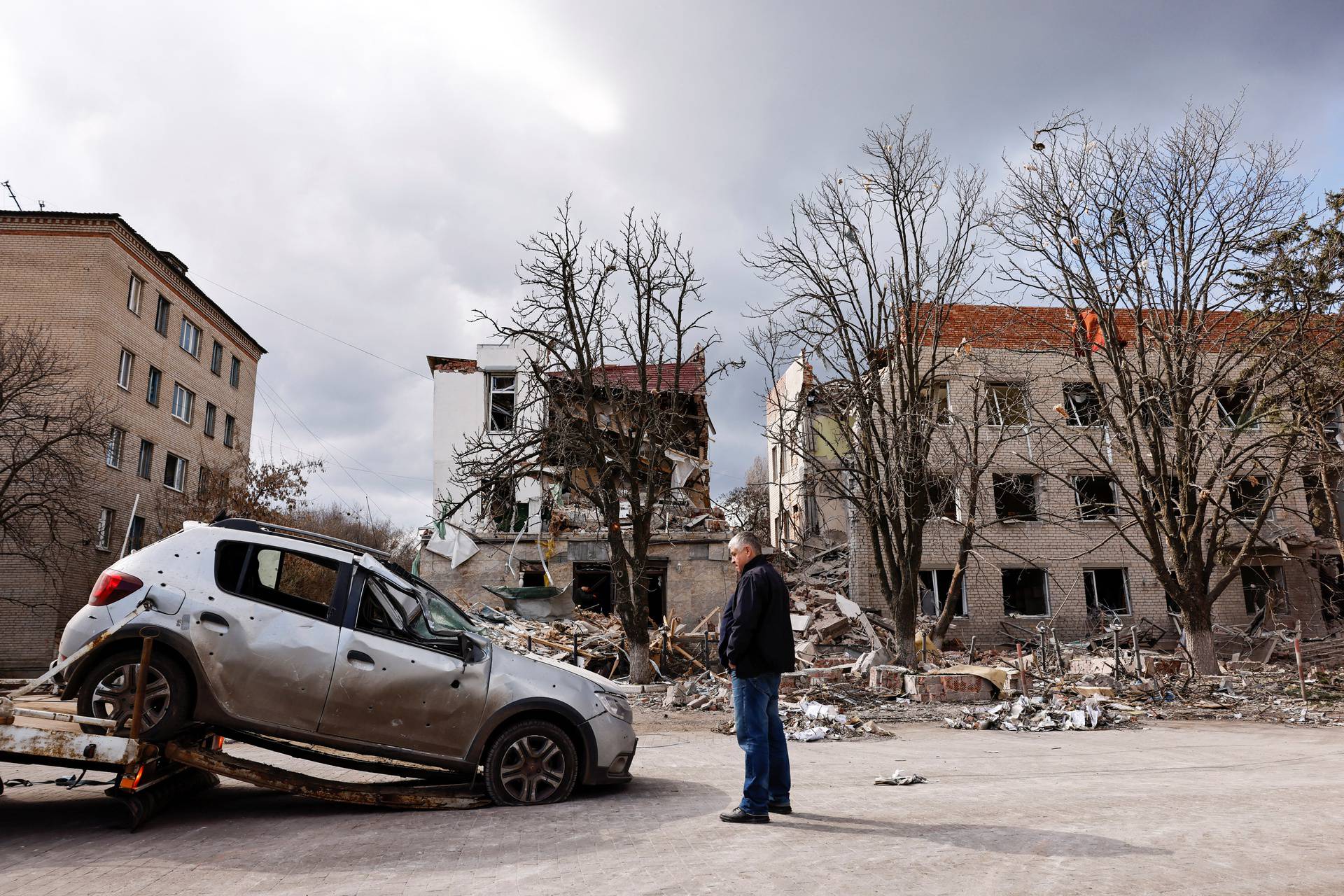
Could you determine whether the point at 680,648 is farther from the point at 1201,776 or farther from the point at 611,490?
the point at 1201,776

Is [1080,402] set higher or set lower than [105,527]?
higher

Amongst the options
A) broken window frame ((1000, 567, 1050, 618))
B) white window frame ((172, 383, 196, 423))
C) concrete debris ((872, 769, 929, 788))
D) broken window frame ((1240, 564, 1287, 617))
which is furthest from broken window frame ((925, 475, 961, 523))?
white window frame ((172, 383, 196, 423))

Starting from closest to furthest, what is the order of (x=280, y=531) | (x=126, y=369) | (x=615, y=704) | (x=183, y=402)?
(x=280, y=531) → (x=615, y=704) → (x=126, y=369) → (x=183, y=402)

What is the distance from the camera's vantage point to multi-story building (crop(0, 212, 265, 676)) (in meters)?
26.9

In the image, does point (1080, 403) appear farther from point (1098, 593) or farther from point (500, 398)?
point (500, 398)

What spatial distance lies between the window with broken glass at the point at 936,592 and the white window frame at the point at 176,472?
Answer: 29.1m

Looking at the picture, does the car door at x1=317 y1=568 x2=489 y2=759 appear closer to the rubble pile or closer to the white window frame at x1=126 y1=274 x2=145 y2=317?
the rubble pile

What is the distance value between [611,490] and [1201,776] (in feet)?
42.5

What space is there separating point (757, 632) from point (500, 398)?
2582 centimetres

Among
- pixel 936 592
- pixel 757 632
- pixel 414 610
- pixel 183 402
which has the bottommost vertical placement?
pixel 757 632

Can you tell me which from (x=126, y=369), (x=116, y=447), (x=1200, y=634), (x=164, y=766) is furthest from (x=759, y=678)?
(x=126, y=369)

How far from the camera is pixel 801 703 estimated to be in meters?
12.7

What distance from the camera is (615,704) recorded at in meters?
6.67

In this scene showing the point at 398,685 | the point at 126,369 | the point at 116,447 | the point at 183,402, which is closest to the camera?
the point at 398,685
